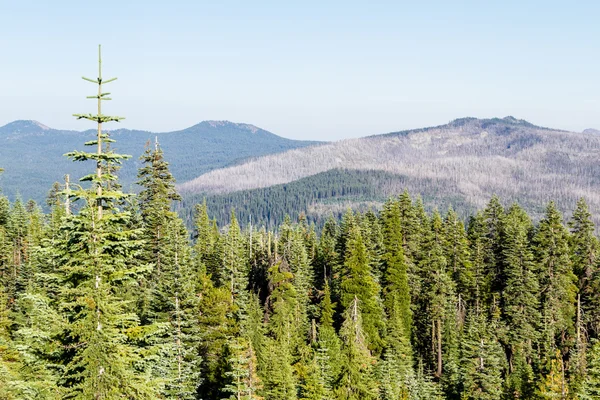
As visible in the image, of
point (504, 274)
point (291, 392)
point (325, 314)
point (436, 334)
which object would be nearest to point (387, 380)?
point (325, 314)

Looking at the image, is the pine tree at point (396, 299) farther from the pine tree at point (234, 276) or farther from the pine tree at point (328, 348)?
the pine tree at point (234, 276)

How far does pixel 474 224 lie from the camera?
272ft

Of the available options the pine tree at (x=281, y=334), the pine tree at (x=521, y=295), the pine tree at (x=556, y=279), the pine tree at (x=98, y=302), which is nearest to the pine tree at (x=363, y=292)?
the pine tree at (x=281, y=334)

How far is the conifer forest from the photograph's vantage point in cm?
1495

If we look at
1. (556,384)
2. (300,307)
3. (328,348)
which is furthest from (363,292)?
(556,384)

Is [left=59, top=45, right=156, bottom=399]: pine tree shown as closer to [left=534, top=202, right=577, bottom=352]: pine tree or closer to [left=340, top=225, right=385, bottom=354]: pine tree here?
[left=340, top=225, right=385, bottom=354]: pine tree

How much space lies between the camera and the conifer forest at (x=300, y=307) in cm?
1495

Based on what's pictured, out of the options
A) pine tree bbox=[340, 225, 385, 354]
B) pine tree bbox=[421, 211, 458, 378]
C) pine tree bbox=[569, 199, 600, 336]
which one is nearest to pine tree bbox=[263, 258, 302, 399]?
pine tree bbox=[340, 225, 385, 354]

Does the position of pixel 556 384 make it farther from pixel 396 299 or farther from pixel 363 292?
pixel 396 299

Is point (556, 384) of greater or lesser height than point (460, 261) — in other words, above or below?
below

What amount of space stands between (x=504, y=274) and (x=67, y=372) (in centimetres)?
6522

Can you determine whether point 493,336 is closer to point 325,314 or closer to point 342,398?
point 325,314

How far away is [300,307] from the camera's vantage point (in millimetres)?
62688

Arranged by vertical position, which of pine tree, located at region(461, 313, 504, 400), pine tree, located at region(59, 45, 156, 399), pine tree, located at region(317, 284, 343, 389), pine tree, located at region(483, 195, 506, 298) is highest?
pine tree, located at region(59, 45, 156, 399)
